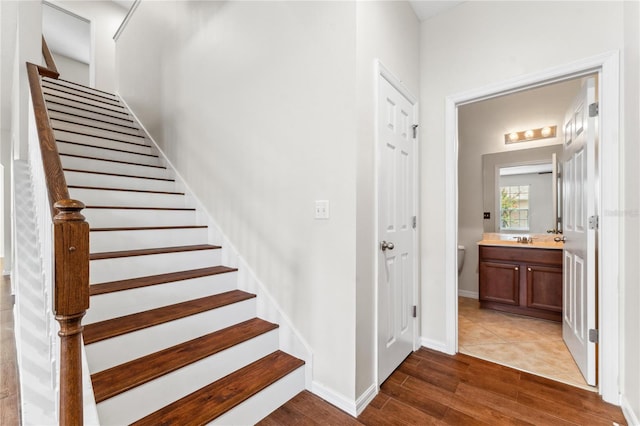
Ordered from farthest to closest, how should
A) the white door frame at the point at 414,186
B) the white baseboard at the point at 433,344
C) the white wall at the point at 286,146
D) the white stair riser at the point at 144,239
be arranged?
the white baseboard at the point at 433,344 → the white stair riser at the point at 144,239 → the white door frame at the point at 414,186 → the white wall at the point at 286,146

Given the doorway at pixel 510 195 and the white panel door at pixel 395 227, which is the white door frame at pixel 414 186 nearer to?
the white panel door at pixel 395 227

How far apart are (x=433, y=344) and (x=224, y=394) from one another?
1.71 m

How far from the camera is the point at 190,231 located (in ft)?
8.64

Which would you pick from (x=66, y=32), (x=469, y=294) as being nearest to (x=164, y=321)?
(x=469, y=294)

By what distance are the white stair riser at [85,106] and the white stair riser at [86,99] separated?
4.4 inches

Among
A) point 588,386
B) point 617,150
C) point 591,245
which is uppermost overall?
point 617,150

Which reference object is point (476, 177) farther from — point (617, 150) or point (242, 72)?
point (242, 72)

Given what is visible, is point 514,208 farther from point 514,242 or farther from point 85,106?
point 85,106

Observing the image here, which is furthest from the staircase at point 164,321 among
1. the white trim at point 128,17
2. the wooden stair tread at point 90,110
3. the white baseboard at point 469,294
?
the white baseboard at point 469,294

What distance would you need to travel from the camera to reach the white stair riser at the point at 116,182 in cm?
262

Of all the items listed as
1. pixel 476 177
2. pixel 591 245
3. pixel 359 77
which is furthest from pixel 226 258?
pixel 476 177

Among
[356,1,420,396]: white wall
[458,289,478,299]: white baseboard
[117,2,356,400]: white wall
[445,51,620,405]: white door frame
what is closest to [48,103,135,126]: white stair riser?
[117,2,356,400]: white wall

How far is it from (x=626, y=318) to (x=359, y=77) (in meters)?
2.03

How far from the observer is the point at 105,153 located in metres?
3.21
